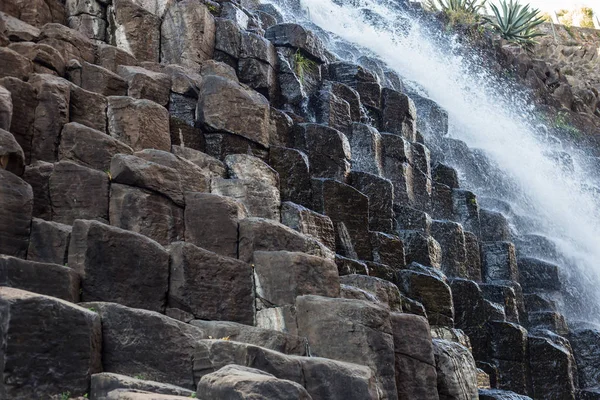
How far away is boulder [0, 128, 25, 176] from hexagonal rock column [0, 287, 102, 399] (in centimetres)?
249

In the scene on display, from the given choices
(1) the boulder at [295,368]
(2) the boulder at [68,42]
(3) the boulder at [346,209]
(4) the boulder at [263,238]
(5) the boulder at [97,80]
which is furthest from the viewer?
(3) the boulder at [346,209]

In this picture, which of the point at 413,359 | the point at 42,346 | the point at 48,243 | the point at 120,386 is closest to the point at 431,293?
the point at 413,359

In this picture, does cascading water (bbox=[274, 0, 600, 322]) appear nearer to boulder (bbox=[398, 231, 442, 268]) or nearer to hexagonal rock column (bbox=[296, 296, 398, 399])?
boulder (bbox=[398, 231, 442, 268])

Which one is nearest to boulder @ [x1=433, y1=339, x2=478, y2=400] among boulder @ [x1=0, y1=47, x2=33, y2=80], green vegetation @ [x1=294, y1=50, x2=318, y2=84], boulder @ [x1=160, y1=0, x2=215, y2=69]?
boulder @ [x1=0, y1=47, x2=33, y2=80]

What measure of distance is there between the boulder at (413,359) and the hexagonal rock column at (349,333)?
0.46 metres

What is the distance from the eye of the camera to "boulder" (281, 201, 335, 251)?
529 inches

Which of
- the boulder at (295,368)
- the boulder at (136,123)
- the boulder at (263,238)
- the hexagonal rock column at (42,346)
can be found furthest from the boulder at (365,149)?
the hexagonal rock column at (42,346)

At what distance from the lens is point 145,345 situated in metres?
8.71

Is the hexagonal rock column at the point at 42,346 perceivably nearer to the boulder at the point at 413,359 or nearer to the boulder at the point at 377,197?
the boulder at the point at 413,359

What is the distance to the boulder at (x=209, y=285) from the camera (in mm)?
10078

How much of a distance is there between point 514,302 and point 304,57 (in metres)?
6.57

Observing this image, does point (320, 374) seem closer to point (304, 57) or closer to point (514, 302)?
point (514, 302)

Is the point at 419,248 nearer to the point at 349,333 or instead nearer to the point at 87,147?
the point at 349,333

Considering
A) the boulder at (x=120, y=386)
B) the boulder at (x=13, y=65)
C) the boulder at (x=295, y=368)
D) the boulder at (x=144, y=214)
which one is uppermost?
the boulder at (x=295, y=368)
